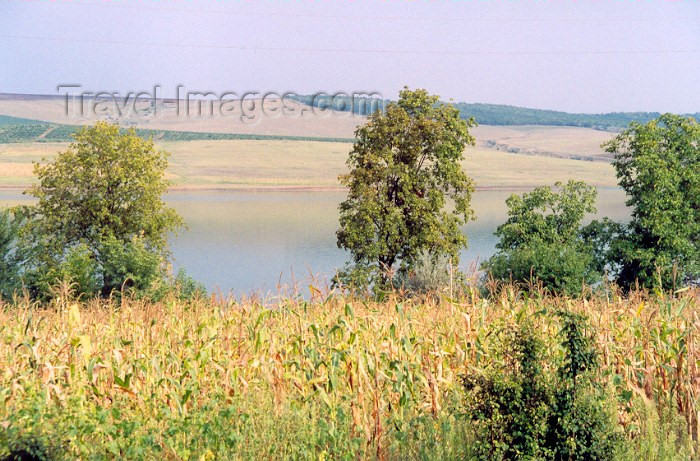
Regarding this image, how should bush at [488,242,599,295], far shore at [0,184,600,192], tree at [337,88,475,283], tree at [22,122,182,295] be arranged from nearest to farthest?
bush at [488,242,599,295] → tree at [337,88,475,283] → tree at [22,122,182,295] → far shore at [0,184,600,192]

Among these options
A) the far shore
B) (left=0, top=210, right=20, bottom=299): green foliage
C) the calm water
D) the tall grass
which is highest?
the tall grass

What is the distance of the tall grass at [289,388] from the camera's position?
4750 millimetres

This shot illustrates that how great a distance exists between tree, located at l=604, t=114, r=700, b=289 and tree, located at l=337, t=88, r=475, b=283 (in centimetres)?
705

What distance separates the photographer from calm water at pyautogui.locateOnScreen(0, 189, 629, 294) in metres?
45.3

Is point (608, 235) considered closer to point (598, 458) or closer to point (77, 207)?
point (77, 207)

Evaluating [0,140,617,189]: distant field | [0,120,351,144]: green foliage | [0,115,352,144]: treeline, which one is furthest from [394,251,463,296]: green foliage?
[0,115,352,144]: treeline

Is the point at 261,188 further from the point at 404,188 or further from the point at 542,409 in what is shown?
the point at 542,409

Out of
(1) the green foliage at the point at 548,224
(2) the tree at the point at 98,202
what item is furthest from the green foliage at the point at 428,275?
(2) the tree at the point at 98,202

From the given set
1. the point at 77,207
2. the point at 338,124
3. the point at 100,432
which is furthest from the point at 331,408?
the point at 338,124

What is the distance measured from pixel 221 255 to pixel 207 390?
1912 inches

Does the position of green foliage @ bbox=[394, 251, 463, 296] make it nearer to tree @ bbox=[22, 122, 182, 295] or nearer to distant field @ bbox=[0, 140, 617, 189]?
tree @ bbox=[22, 122, 182, 295]

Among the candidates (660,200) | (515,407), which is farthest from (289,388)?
(660,200)

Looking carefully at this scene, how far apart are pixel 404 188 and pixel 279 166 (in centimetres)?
7856

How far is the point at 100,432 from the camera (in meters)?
4.75
